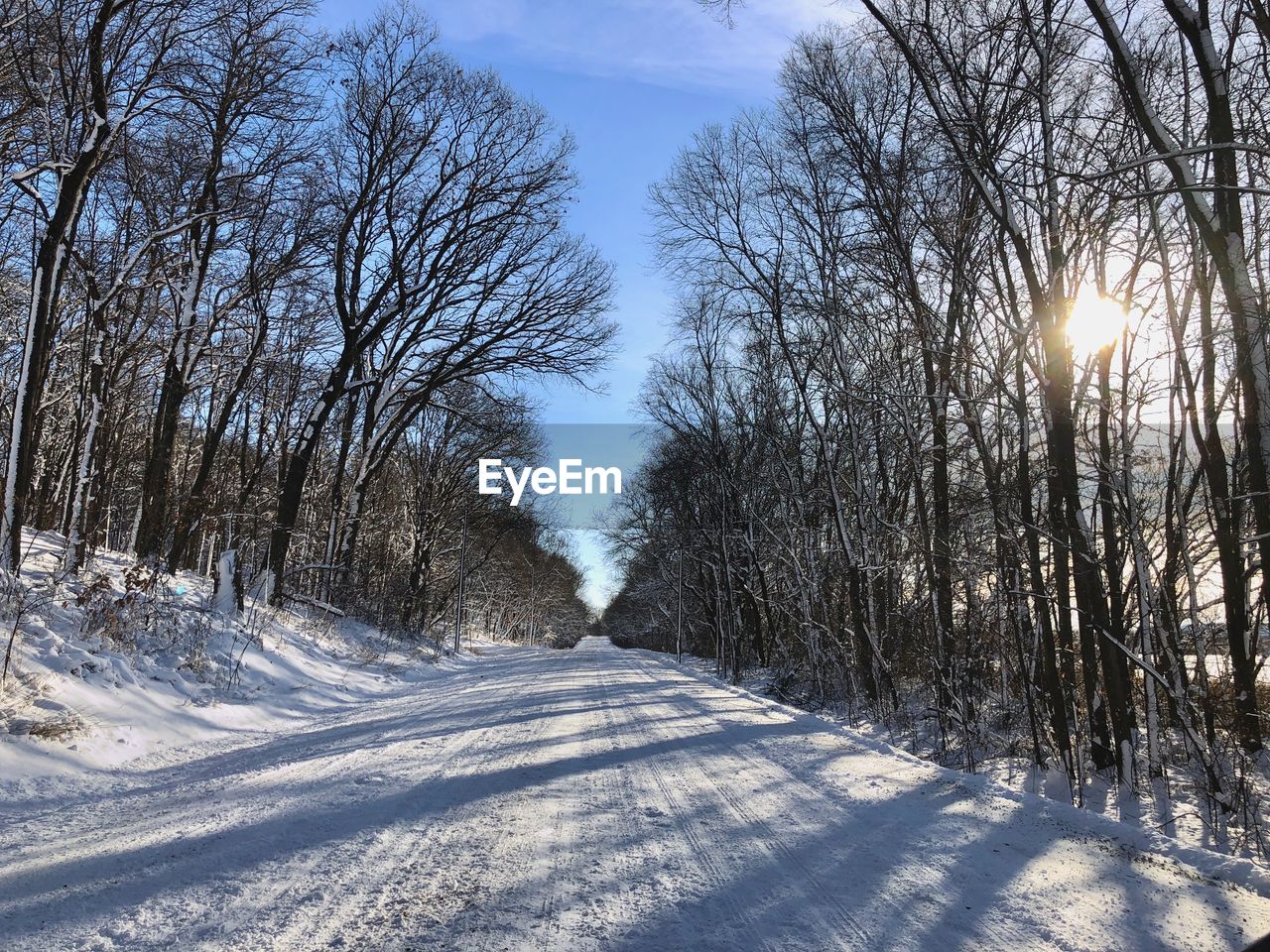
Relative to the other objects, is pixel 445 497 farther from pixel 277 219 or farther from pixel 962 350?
pixel 962 350

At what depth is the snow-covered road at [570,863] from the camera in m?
2.59

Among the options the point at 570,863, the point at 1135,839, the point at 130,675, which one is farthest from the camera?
the point at 130,675

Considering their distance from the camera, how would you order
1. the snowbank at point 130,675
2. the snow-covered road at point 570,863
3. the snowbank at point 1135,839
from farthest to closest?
the snowbank at point 130,675 < the snowbank at point 1135,839 < the snow-covered road at point 570,863

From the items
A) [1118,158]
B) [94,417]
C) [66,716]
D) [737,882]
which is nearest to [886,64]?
[1118,158]

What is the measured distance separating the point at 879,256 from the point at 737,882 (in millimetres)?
9595

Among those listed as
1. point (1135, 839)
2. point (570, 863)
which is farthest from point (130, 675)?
point (1135, 839)

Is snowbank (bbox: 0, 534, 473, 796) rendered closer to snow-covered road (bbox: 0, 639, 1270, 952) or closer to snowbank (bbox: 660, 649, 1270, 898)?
snow-covered road (bbox: 0, 639, 1270, 952)

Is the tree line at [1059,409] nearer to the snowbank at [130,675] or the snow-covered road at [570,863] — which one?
the snow-covered road at [570,863]

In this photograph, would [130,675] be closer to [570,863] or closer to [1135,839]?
[570,863]

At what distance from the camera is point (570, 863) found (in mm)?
3244

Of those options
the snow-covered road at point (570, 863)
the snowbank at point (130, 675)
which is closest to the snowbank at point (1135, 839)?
the snow-covered road at point (570, 863)

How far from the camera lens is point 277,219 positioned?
16.6 m

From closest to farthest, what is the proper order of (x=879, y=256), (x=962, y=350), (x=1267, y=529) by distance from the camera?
(x=1267, y=529) < (x=962, y=350) < (x=879, y=256)

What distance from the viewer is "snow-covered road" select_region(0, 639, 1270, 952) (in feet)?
8.49
